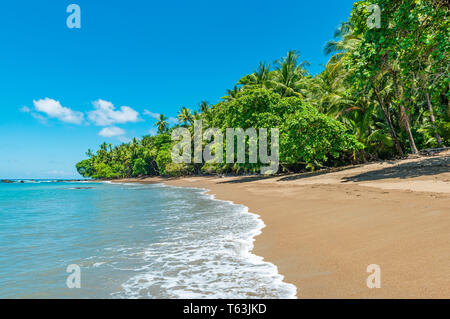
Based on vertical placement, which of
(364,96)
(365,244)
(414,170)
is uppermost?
(364,96)

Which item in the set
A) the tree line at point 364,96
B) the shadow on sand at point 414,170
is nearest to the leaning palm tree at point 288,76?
the tree line at point 364,96

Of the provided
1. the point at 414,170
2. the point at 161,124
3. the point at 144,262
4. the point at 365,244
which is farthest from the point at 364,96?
the point at 161,124

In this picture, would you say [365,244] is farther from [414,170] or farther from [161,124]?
[161,124]

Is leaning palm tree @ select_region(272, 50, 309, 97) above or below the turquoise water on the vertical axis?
above

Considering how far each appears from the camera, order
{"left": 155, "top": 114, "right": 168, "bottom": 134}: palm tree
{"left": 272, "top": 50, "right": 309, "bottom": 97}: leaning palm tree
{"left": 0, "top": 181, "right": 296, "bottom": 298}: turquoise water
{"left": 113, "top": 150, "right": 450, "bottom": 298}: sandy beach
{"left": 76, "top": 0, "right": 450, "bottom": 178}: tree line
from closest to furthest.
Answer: {"left": 113, "top": 150, "right": 450, "bottom": 298}: sandy beach < {"left": 0, "top": 181, "right": 296, "bottom": 298}: turquoise water < {"left": 76, "top": 0, "right": 450, "bottom": 178}: tree line < {"left": 272, "top": 50, "right": 309, "bottom": 97}: leaning palm tree < {"left": 155, "top": 114, "right": 168, "bottom": 134}: palm tree

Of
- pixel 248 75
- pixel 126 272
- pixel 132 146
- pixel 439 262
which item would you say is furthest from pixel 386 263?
pixel 132 146

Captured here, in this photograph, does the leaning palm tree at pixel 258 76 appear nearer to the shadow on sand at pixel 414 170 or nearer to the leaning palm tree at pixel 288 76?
the leaning palm tree at pixel 288 76

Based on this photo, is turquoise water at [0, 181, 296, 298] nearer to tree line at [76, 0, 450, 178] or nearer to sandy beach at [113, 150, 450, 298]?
sandy beach at [113, 150, 450, 298]

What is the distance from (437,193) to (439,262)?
526 centimetres

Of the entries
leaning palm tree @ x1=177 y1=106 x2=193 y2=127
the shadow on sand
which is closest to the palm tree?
leaning palm tree @ x1=177 y1=106 x2=193 y2=127

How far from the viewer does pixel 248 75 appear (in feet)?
109
